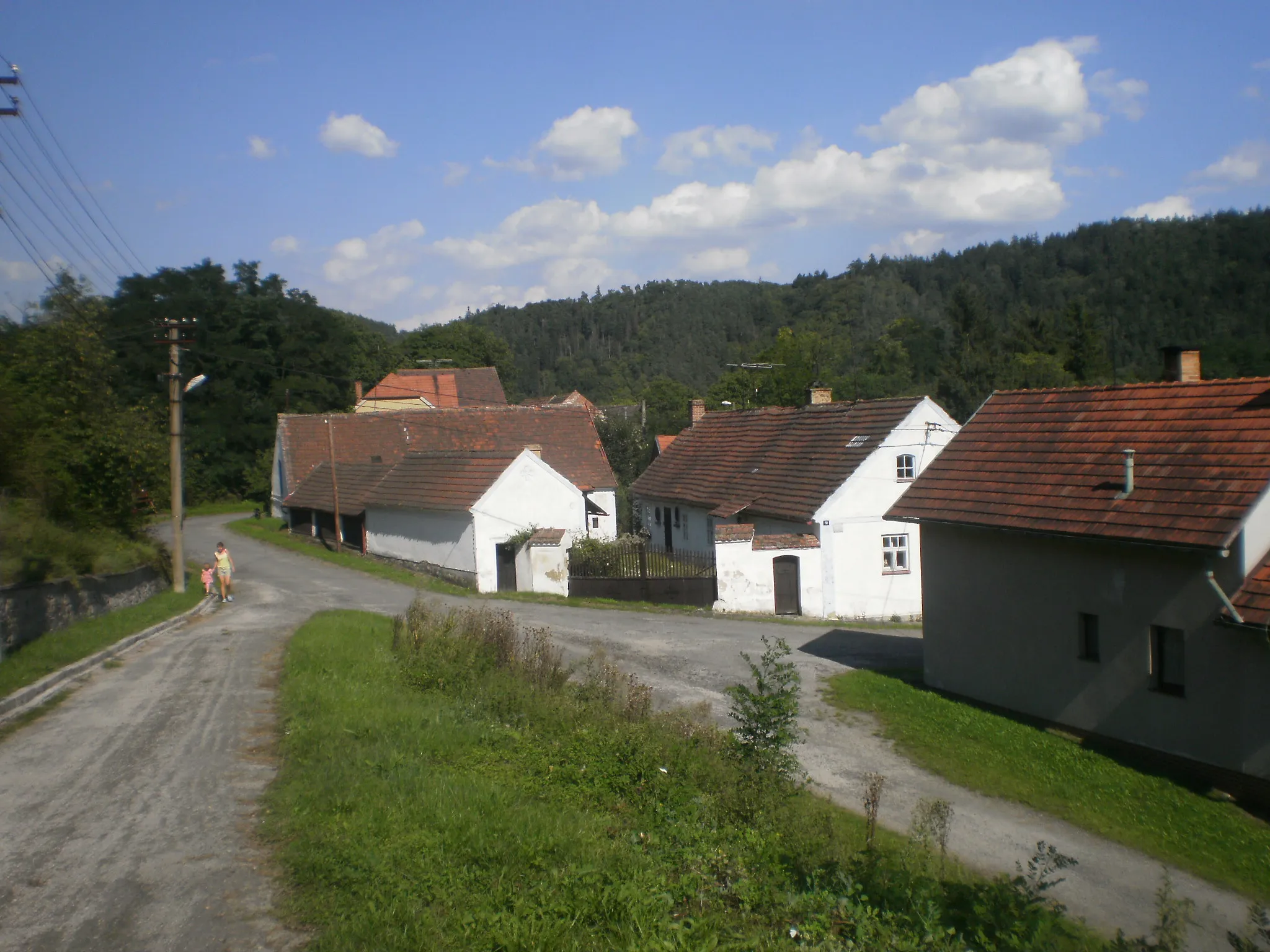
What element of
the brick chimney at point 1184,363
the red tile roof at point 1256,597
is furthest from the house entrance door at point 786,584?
the red tile roof at point 1256,597

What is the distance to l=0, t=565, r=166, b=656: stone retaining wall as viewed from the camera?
14234 mm

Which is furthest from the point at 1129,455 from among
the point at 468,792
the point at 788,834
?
the point at 468,792

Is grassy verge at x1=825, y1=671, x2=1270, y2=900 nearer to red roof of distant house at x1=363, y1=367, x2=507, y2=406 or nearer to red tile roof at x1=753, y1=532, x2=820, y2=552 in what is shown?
red tile roof at x1=753, y1=532, x2=820, y2=552

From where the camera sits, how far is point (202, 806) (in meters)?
7.80

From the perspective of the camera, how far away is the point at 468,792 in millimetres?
7504

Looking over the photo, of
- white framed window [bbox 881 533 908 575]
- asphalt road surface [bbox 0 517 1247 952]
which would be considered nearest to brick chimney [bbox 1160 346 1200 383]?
asphalt road surface [bbox 0 517 1247 952]

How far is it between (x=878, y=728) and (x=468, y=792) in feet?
26.7

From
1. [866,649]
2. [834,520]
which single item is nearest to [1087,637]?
[866,649]

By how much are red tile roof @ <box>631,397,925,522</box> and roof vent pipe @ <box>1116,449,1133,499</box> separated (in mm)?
12865

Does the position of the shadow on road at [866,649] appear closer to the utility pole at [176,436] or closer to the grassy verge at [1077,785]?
the grassy verge at [1077,785]

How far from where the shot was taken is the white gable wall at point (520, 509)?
97.8ft

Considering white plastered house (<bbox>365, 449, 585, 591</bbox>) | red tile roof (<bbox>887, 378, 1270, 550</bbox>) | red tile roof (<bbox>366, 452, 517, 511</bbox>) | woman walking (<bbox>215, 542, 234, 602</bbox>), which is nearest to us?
red tile roof (<bbox>887, 378, 1270, 550</bbox>)

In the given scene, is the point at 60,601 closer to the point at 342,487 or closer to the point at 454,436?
the point at 342,487

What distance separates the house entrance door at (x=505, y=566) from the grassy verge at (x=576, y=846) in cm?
1903
